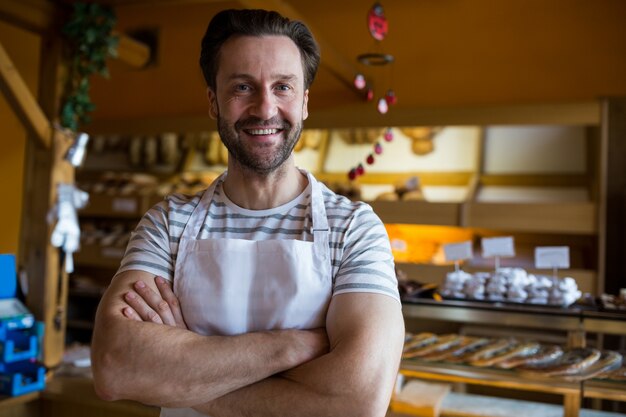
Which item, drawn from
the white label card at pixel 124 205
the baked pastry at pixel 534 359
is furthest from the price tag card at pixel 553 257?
the white label card at pixel 124 205

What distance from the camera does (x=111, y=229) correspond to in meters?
5.93

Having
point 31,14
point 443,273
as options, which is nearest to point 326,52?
point 443,273

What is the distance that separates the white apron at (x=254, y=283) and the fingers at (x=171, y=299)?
0.02 m

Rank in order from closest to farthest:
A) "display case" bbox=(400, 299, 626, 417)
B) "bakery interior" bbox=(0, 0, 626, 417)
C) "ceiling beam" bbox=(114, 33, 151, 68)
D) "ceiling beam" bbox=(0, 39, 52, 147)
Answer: "display case" bbox=(400, 299, 626, 417), "bakery interior" bbox=(0, 0, 626, 417), "ceiling beam" bbox=(0, 39, 52, 147), "ceiling beam" bbox=(114, 33, 151, 68)

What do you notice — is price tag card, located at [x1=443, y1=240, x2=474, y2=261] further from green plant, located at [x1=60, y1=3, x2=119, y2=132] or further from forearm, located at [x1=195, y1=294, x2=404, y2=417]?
green plant, located at [x1=60, y1=3, x2=119, y2=132]

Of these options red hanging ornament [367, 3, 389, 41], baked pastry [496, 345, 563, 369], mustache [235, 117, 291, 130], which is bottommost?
baked pastry [496, 345, 563, 369]

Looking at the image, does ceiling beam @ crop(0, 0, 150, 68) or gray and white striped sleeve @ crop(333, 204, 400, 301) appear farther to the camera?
ceiling beam @ crop(0, 0, 150, 68)

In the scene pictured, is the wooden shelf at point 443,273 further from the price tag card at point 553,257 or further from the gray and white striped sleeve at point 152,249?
the gray and white striped sleeve at point 152,249

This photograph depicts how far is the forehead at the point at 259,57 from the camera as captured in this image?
148 cm

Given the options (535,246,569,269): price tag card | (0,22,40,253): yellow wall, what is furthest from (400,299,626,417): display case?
(0,22,40,253): yellow wall

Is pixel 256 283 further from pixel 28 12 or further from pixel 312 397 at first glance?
pixel 28 12

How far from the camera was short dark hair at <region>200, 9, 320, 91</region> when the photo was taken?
4.92 ft

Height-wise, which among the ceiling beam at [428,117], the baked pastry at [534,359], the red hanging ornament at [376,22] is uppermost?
the red hanging ornament at [376,22]

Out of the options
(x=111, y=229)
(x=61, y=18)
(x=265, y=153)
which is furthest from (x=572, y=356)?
(x=111, y=229)
